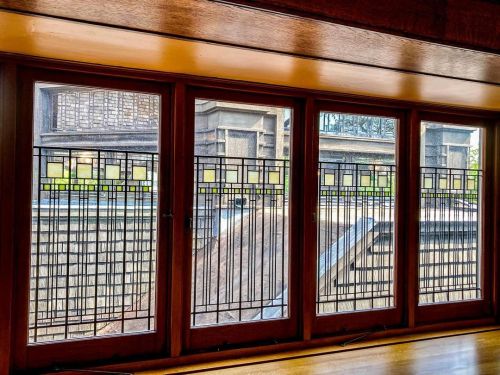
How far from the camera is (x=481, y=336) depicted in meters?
3.53

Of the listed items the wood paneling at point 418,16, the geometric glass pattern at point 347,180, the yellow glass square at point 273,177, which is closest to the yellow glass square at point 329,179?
the geometric glass pattern at point 347,180

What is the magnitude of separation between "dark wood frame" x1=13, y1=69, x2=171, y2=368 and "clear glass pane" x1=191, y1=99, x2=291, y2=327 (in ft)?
0.70

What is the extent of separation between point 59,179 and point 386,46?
1934 millimetres

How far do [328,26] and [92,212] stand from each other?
1.87 m

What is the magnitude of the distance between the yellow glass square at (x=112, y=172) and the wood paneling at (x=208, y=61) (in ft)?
1.99

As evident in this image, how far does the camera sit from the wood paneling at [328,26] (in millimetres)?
1270

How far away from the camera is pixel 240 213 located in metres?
3.05

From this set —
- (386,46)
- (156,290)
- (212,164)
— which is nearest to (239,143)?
(212,164)

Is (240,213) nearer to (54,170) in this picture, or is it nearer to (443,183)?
(54,170)

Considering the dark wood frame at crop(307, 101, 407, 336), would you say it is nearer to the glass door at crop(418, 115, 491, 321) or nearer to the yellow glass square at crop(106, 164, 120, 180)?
the glass door at crop(418, 115, 491, 321)

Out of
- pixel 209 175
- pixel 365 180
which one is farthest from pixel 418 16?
pixel 365 180

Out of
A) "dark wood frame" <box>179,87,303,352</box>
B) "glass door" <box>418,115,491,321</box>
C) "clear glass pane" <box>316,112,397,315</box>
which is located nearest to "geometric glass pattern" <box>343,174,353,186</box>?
"clear glass pane" <box>316,112,397,315</box>

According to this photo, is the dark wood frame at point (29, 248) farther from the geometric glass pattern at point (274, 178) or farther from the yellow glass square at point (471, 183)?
the yellow glass square at point (471, 183)

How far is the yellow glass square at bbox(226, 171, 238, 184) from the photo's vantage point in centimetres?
301
